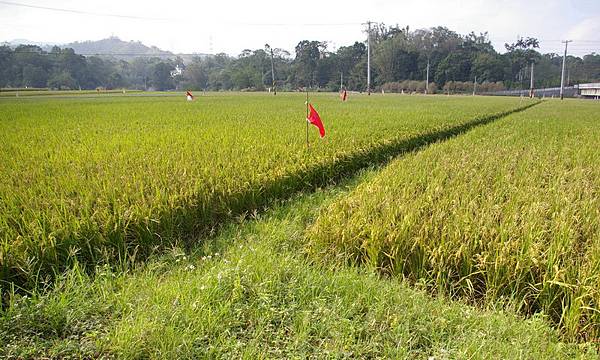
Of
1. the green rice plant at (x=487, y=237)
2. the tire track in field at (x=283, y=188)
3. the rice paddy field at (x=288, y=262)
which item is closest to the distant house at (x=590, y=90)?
the tire track in field at (x=283, y=188)

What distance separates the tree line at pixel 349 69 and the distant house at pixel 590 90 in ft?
24.9

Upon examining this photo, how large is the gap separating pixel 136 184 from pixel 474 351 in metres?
2.95

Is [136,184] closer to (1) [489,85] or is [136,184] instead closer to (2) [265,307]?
(2) [265,307]

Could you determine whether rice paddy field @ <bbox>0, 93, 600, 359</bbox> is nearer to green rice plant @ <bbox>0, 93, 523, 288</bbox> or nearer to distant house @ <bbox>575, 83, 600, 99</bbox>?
green rice plant @ <bbox>0, 93, 523, 288</bbox>

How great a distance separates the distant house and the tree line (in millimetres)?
7592

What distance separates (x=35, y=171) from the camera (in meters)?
3.88

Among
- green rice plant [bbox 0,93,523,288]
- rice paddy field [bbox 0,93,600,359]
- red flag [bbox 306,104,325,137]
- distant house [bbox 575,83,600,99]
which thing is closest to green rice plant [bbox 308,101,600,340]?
rice paddy field [bbox 0,93,600,359]

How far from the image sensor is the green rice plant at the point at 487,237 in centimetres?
211

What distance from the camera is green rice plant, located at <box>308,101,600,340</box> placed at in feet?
6.91

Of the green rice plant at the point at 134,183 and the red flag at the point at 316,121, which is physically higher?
the red flag at the point at 316,121

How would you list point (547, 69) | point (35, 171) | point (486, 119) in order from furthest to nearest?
point (547, 69), point (486, 119), point (35, 171)

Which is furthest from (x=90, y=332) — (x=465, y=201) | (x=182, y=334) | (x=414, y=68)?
(x=414, y=68)

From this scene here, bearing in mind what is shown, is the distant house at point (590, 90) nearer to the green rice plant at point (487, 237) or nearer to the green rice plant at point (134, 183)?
the green rice plant at point (134, 183)

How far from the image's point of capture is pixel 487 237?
2.46m
